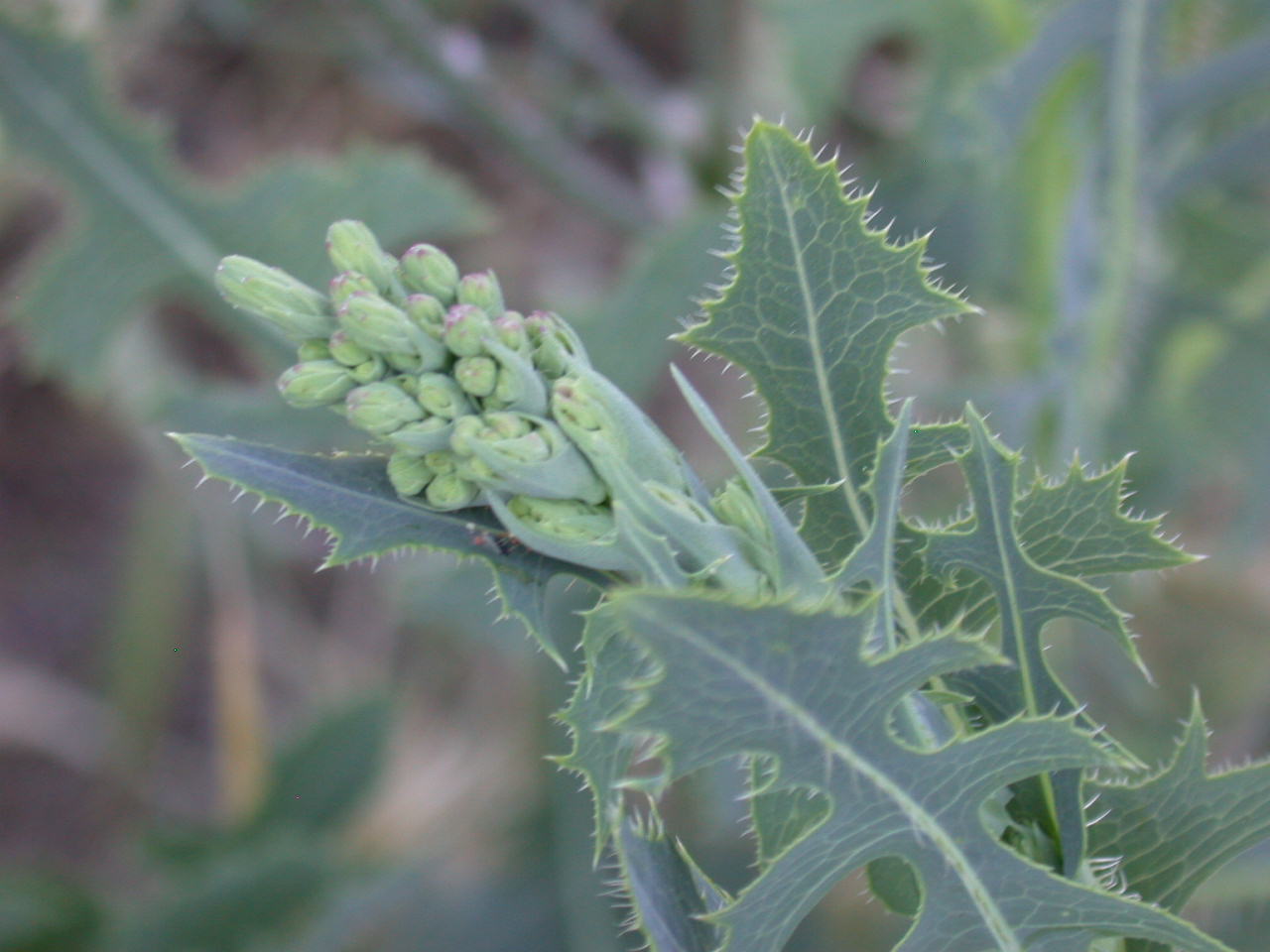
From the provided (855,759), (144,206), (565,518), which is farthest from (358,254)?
(144,206)

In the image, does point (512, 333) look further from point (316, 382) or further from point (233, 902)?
point (233, 902)

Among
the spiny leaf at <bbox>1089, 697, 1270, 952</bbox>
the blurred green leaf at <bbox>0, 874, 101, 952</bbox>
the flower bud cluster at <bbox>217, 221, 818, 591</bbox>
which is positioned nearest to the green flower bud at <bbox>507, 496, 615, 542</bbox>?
the flower bud cluster at <bbox>217, 221, 818, 591</bbox>

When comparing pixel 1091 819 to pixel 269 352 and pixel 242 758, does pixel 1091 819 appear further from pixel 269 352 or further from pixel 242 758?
pixel 242 758

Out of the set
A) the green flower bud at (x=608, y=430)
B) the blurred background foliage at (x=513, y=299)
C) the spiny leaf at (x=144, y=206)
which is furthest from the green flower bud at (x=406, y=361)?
the spiny leaf at (x=144, y=206)

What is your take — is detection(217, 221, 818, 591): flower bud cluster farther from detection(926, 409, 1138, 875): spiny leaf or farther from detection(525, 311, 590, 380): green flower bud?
detection(926, 409, 1138, 875): spiny leaf

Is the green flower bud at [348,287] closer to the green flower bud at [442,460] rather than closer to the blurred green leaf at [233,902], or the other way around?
the green flower bud at [442,460]
